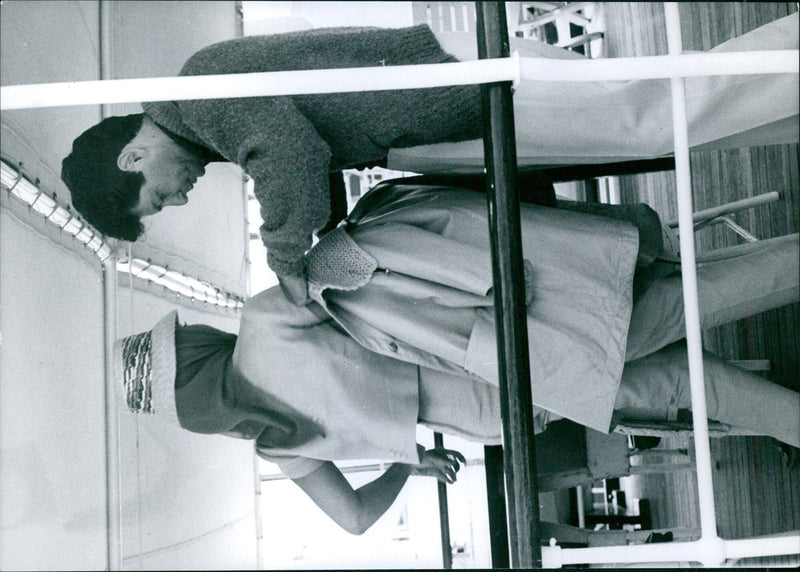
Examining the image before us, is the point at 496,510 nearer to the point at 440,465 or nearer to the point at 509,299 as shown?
the point at 440,465

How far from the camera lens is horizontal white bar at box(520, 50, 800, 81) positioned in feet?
3.35

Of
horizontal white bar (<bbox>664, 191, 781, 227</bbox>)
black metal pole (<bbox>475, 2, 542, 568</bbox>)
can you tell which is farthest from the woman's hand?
horizontal white bar (<bbox>664, 191, 781, 227</bbox>)

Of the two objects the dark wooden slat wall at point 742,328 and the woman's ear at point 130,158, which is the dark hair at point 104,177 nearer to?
the woman's ear at point 130,158

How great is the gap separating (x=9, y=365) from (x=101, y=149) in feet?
1.06

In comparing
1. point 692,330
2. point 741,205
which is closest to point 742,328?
point 741,205

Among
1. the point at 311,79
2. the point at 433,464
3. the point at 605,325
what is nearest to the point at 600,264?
the point at 605,325

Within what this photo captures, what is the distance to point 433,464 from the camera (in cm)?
119

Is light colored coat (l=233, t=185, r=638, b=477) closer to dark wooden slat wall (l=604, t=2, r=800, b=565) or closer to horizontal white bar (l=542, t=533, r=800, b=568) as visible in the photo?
horizontal white bar (l=542, t=533, r=800, b=568)

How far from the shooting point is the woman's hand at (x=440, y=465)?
3.86 feet

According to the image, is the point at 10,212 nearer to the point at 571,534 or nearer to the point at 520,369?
the point at 520,369

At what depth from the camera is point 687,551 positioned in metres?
1.05

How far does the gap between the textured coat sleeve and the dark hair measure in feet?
0.44

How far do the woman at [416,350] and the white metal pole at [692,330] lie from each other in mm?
139

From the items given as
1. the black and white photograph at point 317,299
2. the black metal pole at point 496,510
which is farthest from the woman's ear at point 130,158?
the black metal pole at point 496,510
